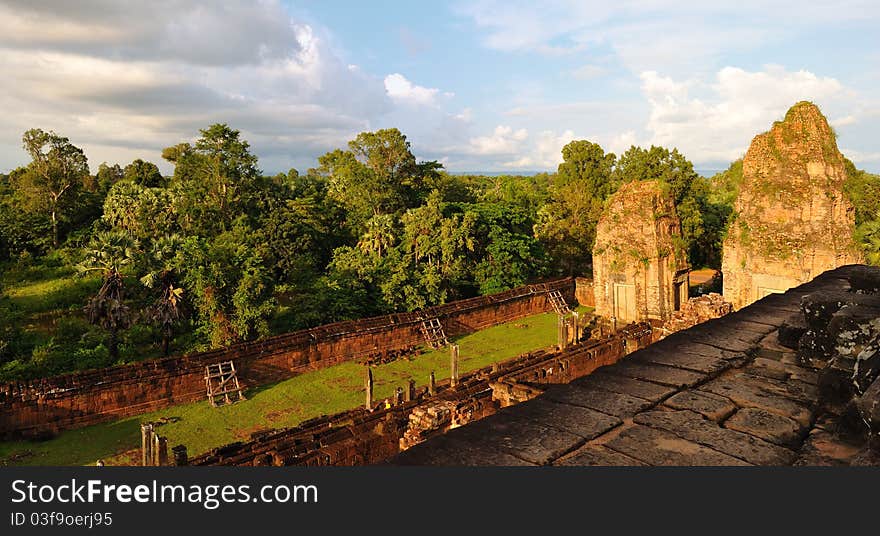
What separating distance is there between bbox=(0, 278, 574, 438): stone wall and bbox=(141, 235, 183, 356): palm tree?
8.84ft

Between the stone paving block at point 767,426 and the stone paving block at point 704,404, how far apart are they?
0.05 meters

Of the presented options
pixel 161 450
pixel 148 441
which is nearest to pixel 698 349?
pixel 161 450

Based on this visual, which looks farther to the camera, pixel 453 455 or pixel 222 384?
pixel 222 384

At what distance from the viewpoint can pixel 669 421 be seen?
259cm

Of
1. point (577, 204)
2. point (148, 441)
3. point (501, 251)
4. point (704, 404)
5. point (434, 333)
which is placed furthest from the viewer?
point (577, 204)

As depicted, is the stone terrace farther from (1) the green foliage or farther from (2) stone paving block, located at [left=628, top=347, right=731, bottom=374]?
(1) the green foliage

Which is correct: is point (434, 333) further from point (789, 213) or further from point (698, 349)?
point (698, 349)

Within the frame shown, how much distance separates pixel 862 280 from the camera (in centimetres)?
459

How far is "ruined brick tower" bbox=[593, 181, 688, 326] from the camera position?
70.6ft

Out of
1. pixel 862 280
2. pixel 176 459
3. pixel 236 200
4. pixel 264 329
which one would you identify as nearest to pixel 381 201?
pixel 236 200

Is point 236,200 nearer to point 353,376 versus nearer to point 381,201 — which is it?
point 381,201

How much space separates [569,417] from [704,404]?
0.76m

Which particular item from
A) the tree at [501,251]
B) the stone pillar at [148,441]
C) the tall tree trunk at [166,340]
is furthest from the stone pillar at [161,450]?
the tree at [501,251]

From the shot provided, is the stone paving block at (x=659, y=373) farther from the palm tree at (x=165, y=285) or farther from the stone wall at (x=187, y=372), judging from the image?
the palm tree at (x=165, y=285)
